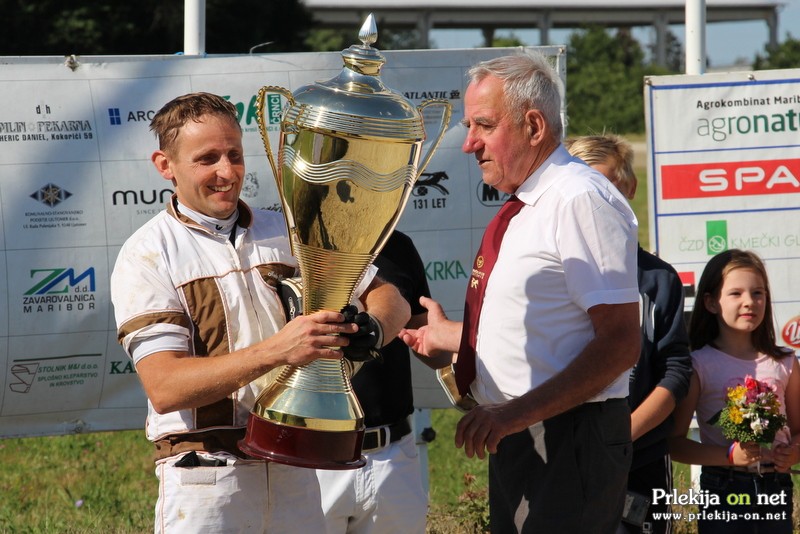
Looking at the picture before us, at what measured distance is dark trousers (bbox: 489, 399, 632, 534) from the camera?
2.65 metres

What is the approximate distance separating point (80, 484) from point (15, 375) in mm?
1675

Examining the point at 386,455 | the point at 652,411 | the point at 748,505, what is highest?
the point at 652,411

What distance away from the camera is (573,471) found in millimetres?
2646

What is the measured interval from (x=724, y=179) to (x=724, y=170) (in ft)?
0.13

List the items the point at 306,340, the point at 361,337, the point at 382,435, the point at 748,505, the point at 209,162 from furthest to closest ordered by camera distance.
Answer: the point at 748,505 → the point at 382,435 → the point at 209,162 → the point at 361,337 → the point at 306,340

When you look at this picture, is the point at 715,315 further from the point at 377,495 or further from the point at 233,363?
the point at 233,363

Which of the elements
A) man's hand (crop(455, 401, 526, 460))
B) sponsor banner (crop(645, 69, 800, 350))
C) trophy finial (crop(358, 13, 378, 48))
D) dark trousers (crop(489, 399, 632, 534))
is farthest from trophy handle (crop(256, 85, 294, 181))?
sponsor banner (crop(645, 69, 800, 350))

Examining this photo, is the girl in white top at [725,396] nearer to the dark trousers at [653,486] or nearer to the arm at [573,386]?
the dark trousers at [653,486]

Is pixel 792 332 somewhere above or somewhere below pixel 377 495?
Result: above

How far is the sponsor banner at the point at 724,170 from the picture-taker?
4664mm

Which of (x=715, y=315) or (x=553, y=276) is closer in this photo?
(x=553, y=276)

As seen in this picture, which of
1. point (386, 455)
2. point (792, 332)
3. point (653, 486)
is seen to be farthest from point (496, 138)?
point (792, 332)

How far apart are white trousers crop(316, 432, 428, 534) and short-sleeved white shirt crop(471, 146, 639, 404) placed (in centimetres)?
79

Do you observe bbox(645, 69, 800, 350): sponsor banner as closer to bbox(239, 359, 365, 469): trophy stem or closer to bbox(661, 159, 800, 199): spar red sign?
bbox(661, 159, 800, 199): spar red sign
